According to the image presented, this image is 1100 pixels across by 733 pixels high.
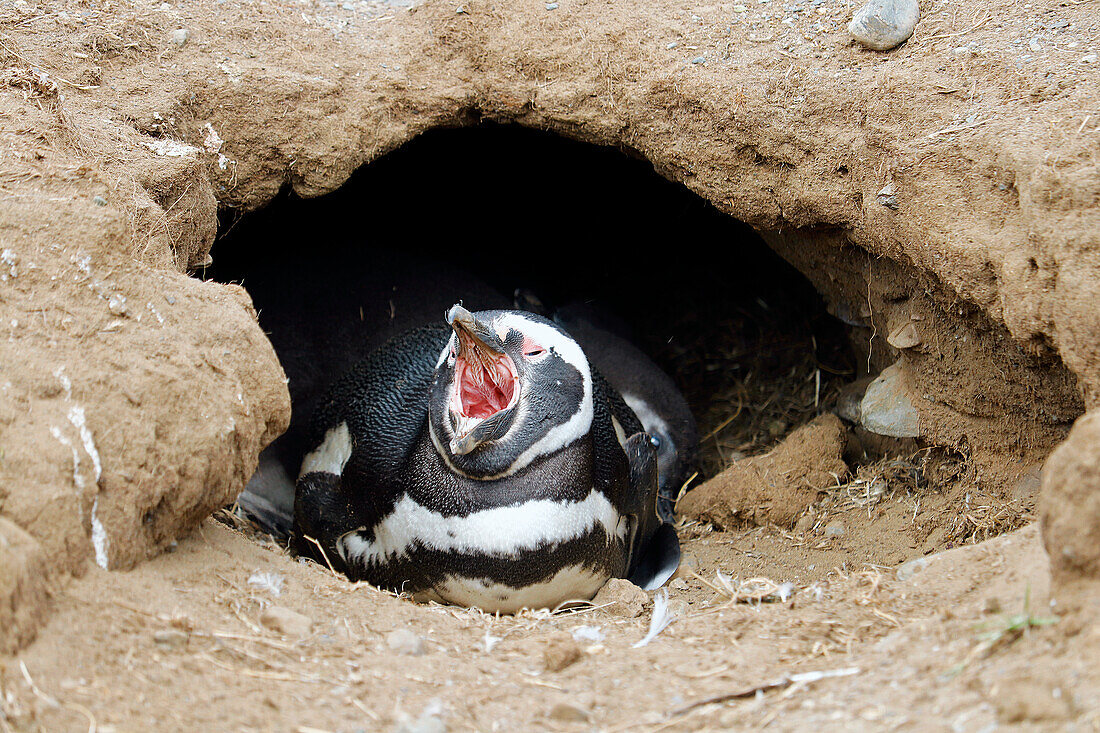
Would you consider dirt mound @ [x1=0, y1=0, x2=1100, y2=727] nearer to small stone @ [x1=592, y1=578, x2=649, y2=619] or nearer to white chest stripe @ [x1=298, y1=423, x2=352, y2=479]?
small stone @ [x1=592, y1=578, x2=649, y2=619]

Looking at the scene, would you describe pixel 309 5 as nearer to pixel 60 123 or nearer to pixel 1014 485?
pixel 60 123

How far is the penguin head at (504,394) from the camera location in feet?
10.6

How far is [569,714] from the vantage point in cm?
207

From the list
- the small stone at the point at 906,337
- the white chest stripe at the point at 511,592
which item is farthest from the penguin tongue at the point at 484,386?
the small stone at the point at 906,337

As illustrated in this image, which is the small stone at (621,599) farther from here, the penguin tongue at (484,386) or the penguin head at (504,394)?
the penguin tongue at (484,386)

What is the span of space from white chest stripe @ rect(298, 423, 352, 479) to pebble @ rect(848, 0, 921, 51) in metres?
2.65

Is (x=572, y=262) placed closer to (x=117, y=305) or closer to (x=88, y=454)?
(x=117, y=305)

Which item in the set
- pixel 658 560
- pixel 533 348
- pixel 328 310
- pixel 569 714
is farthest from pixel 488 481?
pixel 328 310

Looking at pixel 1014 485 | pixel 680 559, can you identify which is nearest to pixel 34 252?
pixel 680 559

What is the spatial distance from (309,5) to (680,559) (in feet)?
10.1

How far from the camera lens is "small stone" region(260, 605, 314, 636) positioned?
2.42m

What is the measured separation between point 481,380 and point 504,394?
0.34 feet

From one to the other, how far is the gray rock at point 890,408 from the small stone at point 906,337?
0.22 meters

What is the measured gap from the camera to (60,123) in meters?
3.15
